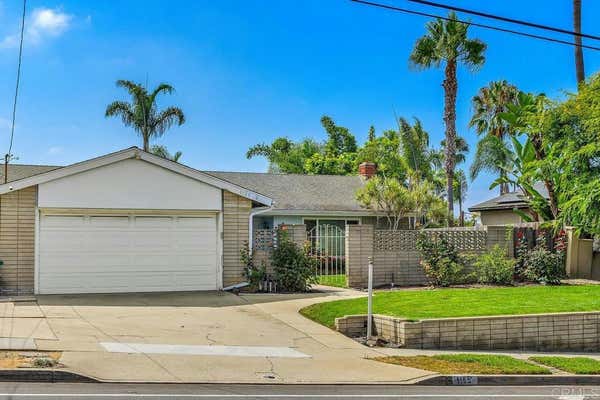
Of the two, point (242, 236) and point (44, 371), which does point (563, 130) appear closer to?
point (242, 236)

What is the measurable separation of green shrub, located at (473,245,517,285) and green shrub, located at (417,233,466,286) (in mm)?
492

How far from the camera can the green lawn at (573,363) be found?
975 centimetres

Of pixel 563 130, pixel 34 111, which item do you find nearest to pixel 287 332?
pixel 34 111

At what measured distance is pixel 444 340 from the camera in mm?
11359

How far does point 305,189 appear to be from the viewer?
→ 95.5 ft

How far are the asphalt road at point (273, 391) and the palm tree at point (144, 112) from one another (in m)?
27.0

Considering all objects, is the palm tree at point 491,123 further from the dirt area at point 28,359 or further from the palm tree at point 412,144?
the dirt area at point 28,359

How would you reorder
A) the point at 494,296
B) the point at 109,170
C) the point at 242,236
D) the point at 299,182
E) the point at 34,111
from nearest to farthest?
the point at 494,296 → the point at 109,170 → the point at 242,236 → the point at 34,111 → the point at 299,182

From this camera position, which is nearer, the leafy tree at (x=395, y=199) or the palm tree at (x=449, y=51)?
the leafy tree at (x=395, y=199)

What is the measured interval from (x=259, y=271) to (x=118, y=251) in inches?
149

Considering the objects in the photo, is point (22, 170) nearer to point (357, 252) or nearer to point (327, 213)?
point (327, 213)

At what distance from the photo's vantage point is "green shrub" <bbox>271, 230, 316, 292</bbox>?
17516mm

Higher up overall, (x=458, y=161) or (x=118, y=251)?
(x=458, y=161)

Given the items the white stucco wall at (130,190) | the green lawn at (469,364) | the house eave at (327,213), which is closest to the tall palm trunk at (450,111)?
the house eave at (327,213)
